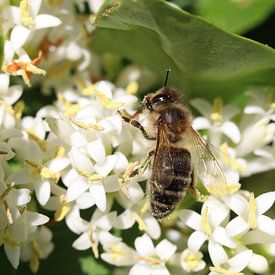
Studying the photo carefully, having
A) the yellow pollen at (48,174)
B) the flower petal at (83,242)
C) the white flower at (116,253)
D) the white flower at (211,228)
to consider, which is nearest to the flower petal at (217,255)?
the white flower at (211,228)

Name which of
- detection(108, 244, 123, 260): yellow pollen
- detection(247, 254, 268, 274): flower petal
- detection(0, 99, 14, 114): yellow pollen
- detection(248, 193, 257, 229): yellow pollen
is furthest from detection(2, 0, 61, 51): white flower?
detection(247, 254, 268, 274): flower petal

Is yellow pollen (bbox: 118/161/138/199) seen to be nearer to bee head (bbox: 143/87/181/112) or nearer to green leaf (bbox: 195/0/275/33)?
bee head (bbox: 143/87/181/112)

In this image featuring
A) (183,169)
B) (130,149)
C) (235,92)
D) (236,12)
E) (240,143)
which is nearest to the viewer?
(183,169)

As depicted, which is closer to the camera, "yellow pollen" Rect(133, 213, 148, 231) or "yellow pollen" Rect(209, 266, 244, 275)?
"yellow pollen" Rect(209, 266, 244, 275)

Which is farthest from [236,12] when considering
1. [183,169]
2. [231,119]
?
[183,169]

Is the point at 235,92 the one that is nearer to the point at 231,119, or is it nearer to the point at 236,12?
the point at 231,119
